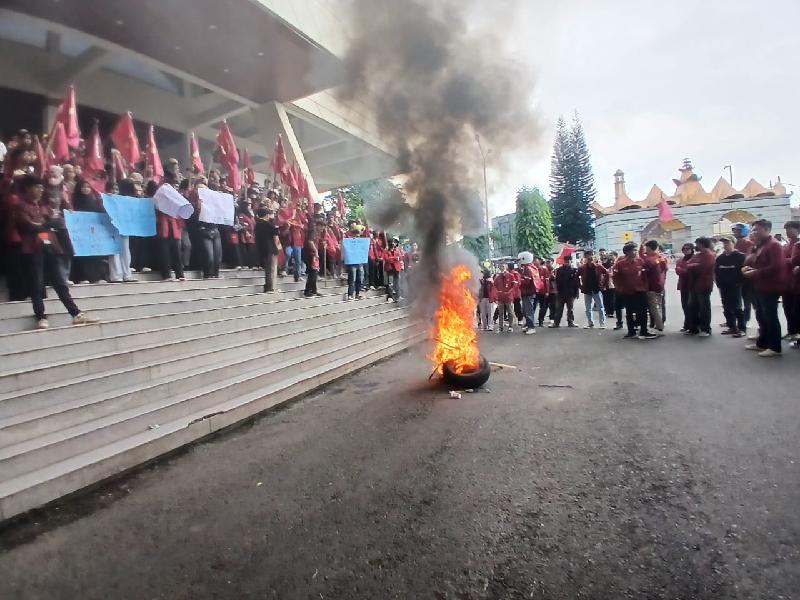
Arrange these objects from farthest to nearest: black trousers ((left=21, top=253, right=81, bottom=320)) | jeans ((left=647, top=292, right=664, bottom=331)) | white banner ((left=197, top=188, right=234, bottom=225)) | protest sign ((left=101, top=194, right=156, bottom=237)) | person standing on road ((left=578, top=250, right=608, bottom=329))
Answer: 1. person standing on road ((left=578, top=250, right=608, bottom=329))
2. jeans ((left=647, top=292, right=664, bottom=331))
3. white banner ((left=197, top=188, right=234, bottom=225))
4. protest sign ((left=101, top=194, right=156, bottom=237))
5. black trousers ((left=21, top=253, right=81, bottom=320))

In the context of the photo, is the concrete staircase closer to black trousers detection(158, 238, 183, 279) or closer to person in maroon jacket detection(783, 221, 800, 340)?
black trousers detection(158, 238, 183, 279)

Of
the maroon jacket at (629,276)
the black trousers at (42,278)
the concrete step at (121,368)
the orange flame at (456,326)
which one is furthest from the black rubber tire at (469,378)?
the maroon jacket at (629,276)

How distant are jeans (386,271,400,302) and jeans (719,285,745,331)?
7.10 m

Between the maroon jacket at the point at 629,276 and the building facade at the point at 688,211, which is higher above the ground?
the building facade at the point at 688,211

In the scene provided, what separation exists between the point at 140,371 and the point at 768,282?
27.5 feet

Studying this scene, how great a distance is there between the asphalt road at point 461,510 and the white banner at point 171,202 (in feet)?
13.7

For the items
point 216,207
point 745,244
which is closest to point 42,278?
point 216,207

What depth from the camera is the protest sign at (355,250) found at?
33.9ft

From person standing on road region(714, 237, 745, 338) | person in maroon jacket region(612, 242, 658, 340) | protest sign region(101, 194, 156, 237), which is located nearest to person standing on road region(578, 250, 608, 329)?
person in maroon jacket region(612, 242, 658, 340)

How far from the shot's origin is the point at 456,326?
6.53 metres

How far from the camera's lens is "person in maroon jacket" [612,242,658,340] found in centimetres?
926

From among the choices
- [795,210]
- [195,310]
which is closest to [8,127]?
[195,310]

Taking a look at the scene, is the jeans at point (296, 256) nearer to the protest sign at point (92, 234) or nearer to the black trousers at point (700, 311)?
the protest sign at point (92, 234)

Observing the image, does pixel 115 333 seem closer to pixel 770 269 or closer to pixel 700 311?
pixel 770 269
